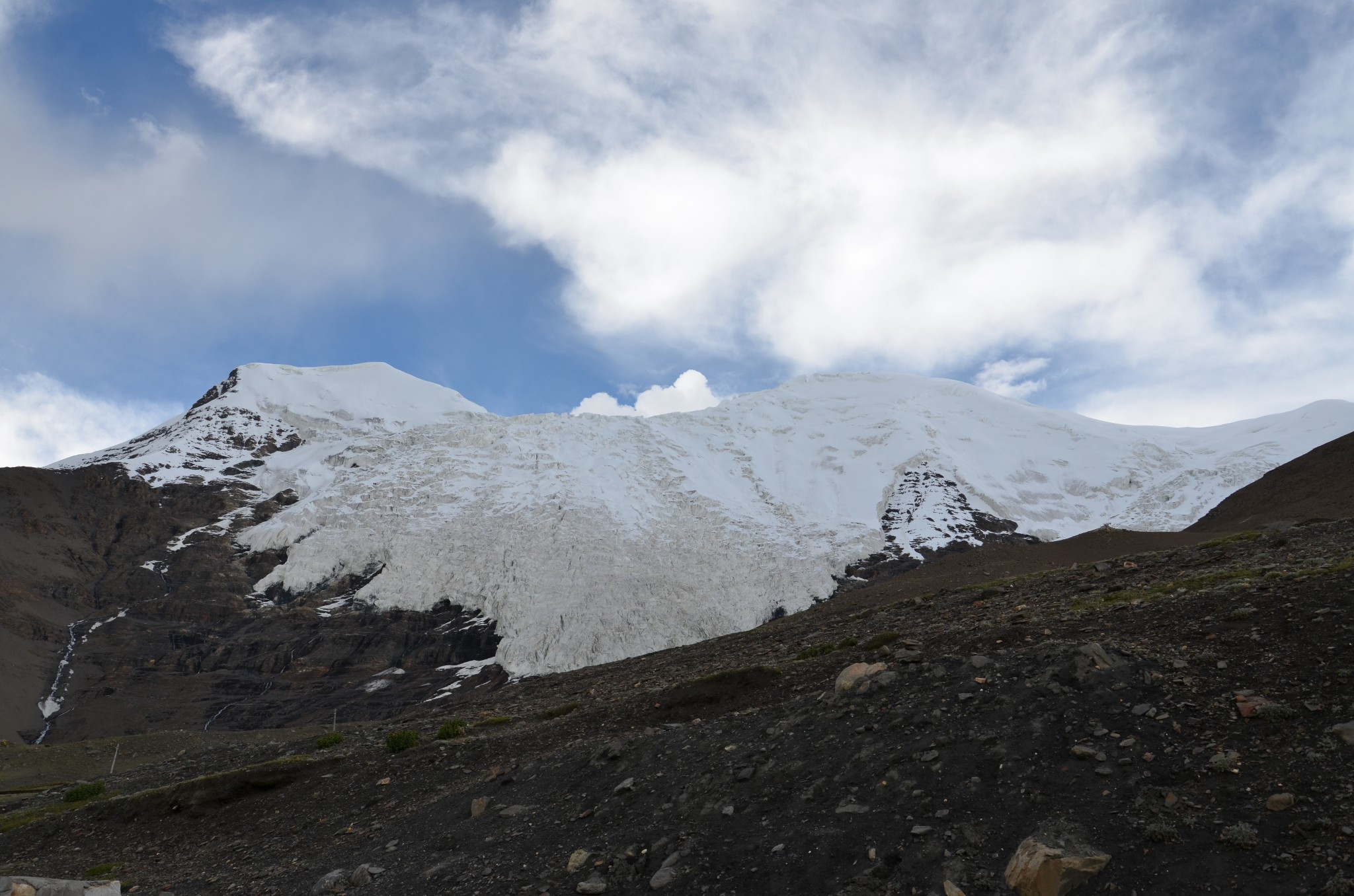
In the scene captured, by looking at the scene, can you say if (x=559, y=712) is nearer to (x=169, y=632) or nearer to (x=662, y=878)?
(x=662, y=878)

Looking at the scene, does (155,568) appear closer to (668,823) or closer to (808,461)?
(808,461)

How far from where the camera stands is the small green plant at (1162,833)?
24.7 ft

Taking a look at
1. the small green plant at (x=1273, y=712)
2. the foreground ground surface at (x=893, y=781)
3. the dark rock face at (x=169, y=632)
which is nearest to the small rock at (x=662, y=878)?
the foreground ground surface at (x=893, y=781)

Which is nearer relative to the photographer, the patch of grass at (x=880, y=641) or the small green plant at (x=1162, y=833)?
the small green plant at (x=1162, y=833)

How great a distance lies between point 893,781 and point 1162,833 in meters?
3.05

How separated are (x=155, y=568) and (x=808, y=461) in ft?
380

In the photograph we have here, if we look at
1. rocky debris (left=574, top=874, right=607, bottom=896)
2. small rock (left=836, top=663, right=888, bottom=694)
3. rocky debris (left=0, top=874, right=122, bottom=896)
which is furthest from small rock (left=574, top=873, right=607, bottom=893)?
rocky debris (left=0, top=874, right=122, bottom=896)

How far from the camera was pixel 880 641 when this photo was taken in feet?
67.4

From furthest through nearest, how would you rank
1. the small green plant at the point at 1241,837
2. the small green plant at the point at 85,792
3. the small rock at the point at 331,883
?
the small green plant at the point at 85,792 → the small rock at the point at 331,883 → the small green plant at the point at 1241,837

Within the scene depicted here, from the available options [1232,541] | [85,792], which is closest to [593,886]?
[85,792]

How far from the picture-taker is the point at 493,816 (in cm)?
1375

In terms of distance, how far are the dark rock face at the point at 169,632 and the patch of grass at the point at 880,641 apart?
79752mm

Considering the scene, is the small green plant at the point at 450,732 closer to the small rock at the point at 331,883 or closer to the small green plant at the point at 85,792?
the small rock at the point at 331,883

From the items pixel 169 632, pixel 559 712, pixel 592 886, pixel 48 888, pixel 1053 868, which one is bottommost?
pixel 592 886
